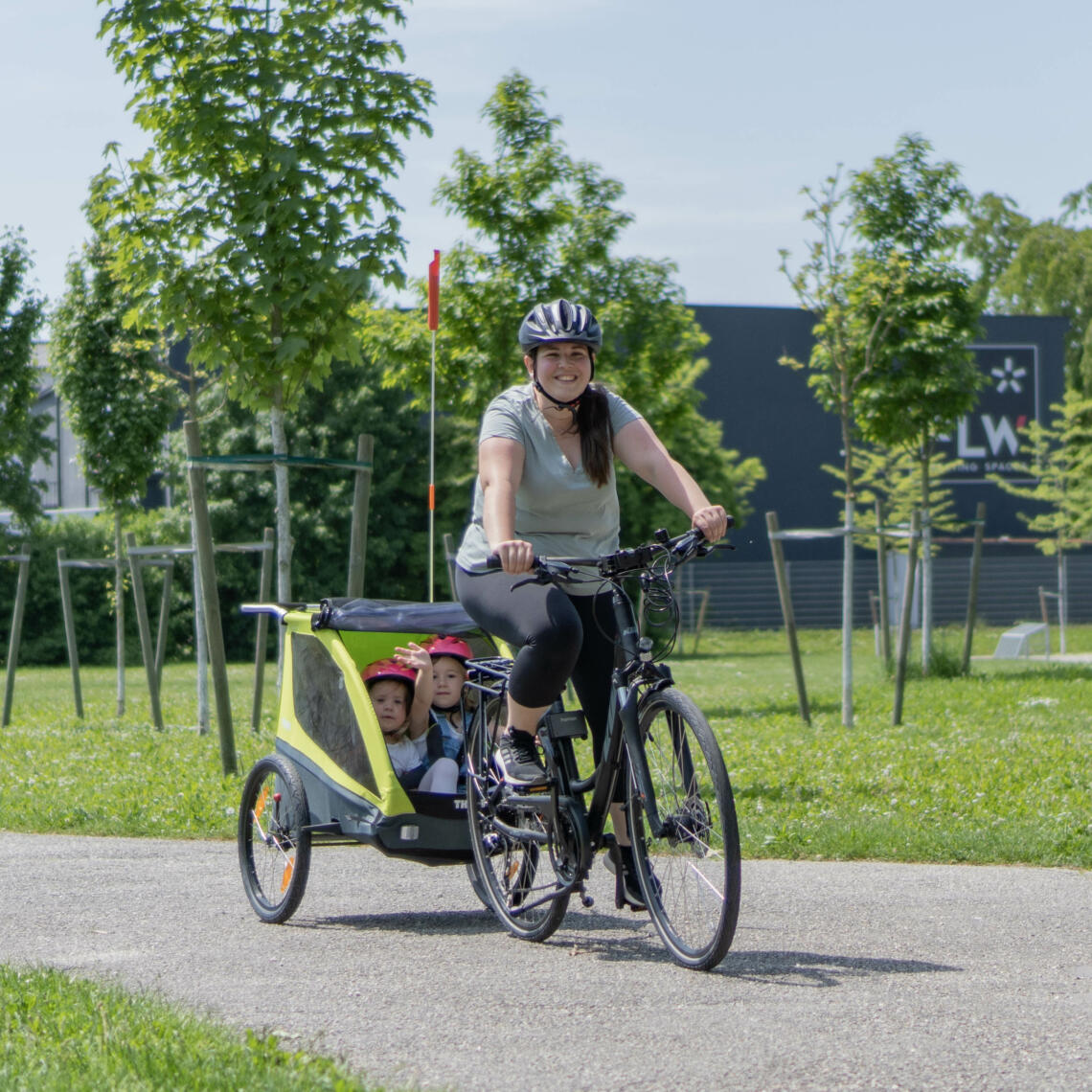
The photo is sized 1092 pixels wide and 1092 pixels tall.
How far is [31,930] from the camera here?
5.42 m

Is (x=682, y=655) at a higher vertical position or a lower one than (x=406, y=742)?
lower

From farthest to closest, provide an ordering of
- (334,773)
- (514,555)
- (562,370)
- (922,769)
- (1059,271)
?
(1059,271)
(922,769)
(334,773)
(562,370)
(514,555)

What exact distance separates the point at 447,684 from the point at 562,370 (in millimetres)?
1407

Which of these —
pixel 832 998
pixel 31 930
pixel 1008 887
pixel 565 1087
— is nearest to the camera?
pixel 565 1087

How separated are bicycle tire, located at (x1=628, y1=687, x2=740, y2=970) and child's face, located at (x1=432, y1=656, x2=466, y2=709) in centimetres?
124

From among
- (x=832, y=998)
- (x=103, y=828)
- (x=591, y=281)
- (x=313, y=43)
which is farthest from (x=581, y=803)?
(x=591, y=281)

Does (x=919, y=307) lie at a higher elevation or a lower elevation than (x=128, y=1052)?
higher

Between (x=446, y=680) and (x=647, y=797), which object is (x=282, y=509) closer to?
(x=446, y=680)

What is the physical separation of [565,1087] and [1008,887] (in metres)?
3.05

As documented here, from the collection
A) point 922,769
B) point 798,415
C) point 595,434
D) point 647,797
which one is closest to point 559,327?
point 595,434

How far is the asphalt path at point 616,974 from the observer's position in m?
3.58

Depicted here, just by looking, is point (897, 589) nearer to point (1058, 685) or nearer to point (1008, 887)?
point (1058, 685)

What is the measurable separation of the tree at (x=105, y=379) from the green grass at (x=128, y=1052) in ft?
41.1

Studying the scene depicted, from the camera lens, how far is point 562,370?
4.95 m
